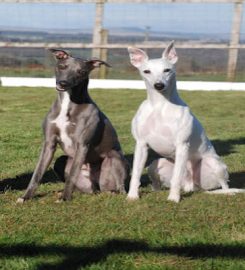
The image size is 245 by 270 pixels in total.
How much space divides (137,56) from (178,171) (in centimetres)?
102

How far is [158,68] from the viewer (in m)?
5.11

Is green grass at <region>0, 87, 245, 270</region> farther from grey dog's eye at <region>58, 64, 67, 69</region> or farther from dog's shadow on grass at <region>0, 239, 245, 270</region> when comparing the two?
grey dog's eye at <region>58, 64, 67, 69</region>

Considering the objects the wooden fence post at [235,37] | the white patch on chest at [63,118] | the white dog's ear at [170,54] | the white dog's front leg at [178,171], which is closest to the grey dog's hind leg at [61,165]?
the white patch on chest at [63,118]

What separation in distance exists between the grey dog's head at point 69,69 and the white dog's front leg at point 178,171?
1.01 meters

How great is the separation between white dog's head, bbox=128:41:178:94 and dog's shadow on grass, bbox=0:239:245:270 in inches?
56.0

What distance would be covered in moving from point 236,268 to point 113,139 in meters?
2.19

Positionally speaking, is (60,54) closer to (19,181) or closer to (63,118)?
(63,118)

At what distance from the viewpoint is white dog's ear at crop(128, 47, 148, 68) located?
5.29 meters

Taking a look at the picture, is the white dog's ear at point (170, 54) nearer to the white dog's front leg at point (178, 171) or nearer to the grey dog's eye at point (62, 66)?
the white dog's front leg at point (178, 171)

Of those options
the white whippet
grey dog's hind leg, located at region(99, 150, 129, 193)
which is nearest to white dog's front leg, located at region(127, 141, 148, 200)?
the white whippet

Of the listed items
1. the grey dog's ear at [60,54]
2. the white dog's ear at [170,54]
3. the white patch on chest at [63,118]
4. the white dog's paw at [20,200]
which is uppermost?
the white dog's ear at [170,54]

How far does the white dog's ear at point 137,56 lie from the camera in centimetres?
529

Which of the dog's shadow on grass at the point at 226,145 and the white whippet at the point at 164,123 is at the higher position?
the white whippet at the point at 164,123

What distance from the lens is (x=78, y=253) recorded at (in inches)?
160
